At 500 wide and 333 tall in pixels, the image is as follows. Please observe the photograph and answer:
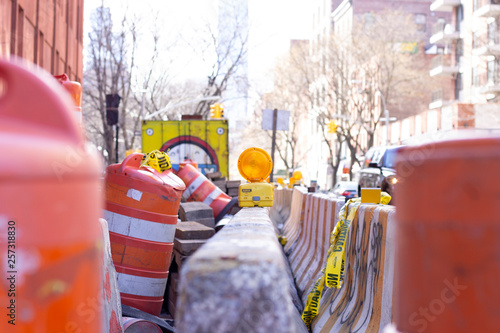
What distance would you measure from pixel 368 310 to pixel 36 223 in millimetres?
3284

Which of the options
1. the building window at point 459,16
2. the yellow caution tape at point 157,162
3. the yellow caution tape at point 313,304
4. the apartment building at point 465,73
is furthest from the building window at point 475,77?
the yellow caution tape at point 313,304

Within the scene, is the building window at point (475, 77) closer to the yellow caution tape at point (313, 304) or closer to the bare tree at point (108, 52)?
the bare tree at point (108, 52)

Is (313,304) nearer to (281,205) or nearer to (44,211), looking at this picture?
(44,211)

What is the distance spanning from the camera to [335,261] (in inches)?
205

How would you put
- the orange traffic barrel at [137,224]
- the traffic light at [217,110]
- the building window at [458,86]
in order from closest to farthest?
1. the orange traffic barrel at [137,224]
2. the traffic light at [217,110]
3. the building window at [458,86]

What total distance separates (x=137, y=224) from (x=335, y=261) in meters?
1.97

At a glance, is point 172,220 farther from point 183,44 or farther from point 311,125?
point 311,125

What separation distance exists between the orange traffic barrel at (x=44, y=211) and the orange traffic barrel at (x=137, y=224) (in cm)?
449

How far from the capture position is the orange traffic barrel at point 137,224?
20.5 ft

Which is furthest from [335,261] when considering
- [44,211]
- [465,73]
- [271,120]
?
[465,73]

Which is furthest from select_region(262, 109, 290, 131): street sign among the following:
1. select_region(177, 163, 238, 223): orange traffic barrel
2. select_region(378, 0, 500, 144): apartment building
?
select_region(378, 0, 500, 144): apartment building

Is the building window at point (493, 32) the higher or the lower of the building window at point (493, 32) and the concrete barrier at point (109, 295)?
the higher

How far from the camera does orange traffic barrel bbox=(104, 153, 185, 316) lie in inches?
246

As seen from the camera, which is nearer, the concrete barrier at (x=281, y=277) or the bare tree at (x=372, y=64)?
the concrete barrier at (x=281, y=277)
